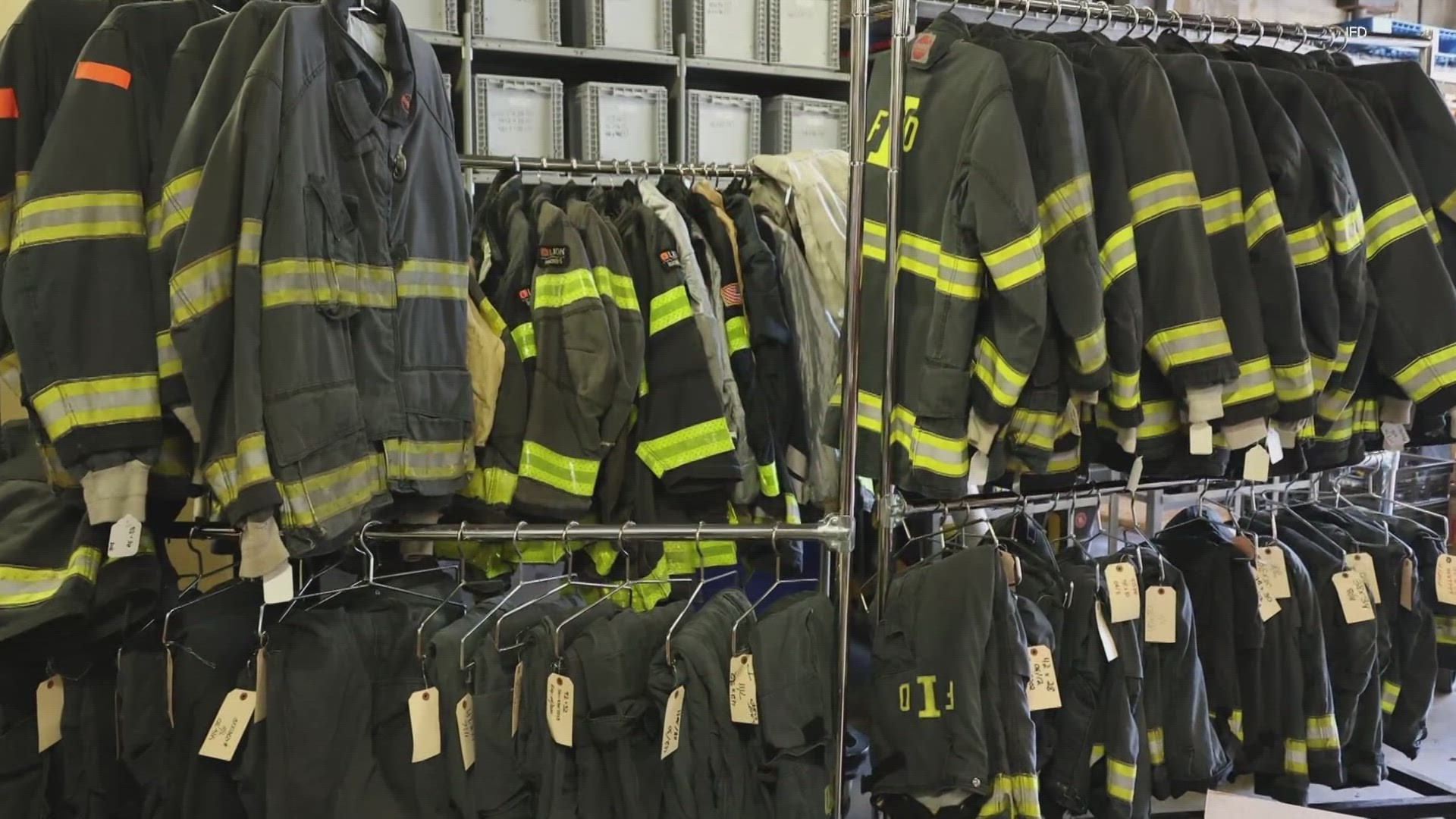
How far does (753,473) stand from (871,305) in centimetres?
57

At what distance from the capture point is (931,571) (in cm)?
172

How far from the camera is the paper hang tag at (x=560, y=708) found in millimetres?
1586

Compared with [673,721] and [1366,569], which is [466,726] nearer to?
[673,721]

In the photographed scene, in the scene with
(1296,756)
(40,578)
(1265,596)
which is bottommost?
(1296,756)

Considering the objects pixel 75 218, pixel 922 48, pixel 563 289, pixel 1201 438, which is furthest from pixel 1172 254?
pixel 75 218

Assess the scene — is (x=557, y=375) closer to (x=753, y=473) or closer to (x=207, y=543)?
(x=753, y=473)

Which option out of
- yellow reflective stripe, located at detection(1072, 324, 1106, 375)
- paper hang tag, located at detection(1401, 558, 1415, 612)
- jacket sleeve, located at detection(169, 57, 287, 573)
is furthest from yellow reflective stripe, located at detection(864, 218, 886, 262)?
paper hang tag, located at detection(1401, 558, 1415, 612)

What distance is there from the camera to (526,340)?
202 centimetres

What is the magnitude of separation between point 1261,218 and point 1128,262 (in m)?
0.30

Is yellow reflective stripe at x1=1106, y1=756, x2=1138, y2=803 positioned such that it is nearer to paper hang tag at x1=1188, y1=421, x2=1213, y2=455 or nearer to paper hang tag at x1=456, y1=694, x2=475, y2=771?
paper hang tag at x1=1188, y1=421, x2=1213, y2=455

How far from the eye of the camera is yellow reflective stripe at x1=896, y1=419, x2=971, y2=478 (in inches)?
64.8

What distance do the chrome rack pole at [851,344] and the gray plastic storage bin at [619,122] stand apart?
1.48m

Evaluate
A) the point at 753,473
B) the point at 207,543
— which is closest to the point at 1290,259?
the point at 753,473

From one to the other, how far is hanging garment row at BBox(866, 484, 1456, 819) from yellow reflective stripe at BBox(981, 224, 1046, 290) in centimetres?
46
